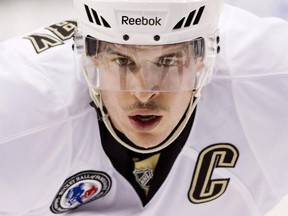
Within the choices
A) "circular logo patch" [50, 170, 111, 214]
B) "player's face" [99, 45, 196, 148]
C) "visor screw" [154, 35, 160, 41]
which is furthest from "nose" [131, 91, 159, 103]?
"circular logo patch" [50, 170, 111, 214]

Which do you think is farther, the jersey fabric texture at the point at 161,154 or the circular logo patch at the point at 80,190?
the circular logo patch at the point at 80,190

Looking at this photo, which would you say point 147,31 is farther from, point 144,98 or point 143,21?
point 144,98

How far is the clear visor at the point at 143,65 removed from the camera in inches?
48.7

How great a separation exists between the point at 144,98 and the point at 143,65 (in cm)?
6

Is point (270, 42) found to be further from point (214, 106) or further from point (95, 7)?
point (95, 7)

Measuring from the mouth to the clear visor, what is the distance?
62 mm

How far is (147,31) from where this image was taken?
1195 mm

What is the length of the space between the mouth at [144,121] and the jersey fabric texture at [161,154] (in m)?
0.12

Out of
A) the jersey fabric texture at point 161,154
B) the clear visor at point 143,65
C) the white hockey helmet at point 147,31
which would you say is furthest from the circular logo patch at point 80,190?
the clear visor at point 143,65

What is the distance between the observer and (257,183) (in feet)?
5.28

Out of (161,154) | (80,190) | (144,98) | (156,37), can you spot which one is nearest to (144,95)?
(144,98)

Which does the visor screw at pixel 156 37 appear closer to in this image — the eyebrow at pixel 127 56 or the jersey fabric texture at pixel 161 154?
the eyebrow at pixel 127 56

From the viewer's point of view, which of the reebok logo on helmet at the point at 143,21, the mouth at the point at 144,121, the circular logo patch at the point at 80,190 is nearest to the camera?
the reebok logo on helmet at the point at 143,21

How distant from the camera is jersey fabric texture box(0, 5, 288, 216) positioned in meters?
1.34
